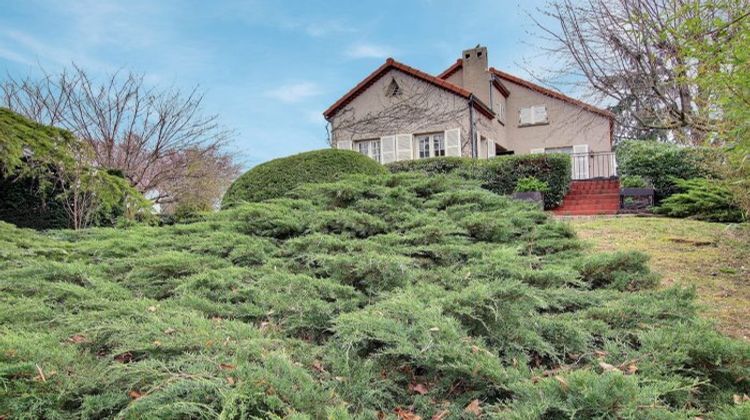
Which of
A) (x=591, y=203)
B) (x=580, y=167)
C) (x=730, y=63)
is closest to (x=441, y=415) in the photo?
(x=730, y=63)

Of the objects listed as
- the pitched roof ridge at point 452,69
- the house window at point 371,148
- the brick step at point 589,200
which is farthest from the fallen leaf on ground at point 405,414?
the pitched roof ridge at point 452,69

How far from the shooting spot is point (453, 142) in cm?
1527

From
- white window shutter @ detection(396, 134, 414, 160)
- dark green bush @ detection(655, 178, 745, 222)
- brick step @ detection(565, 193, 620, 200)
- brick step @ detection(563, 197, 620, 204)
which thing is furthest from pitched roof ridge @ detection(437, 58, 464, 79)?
dark green bush @ detection(655, 178, 745, 222)

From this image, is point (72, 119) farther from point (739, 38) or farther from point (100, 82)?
point (739, 38)

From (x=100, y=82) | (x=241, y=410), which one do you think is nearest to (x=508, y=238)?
(x=241, y=410)

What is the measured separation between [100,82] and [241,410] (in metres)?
15.5

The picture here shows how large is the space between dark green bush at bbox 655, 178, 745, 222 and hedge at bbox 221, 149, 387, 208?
19.6 ft

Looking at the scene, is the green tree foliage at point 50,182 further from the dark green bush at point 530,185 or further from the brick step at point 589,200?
the brick step at point 589,200

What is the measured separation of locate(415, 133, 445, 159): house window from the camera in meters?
15.8

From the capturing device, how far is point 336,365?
77.5 inches

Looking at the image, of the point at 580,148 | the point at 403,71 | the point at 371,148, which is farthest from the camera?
the point at 580,148

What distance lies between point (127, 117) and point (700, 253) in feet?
48.6

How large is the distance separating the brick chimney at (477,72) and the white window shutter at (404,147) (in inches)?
137

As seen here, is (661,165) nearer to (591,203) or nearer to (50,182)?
(591,203)
